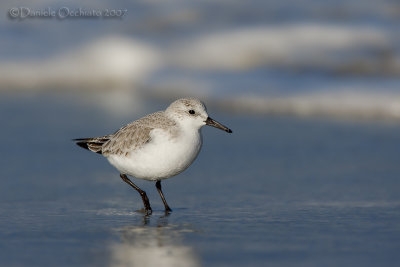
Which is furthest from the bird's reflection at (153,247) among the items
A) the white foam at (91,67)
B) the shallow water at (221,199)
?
the white foam at (91,67)

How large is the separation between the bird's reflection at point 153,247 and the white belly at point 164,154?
0.38 meters

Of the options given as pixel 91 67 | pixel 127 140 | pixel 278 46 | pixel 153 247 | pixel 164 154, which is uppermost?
pixel 278 46

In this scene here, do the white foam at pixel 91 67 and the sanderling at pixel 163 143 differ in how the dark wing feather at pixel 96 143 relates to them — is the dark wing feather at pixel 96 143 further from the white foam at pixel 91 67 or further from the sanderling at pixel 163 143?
the white foam at pixel 91 67

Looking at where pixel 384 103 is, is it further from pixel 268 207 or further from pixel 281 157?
pixel 268 207

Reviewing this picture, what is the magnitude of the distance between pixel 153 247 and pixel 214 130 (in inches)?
168

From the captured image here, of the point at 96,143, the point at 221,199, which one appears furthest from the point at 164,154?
the point at 96,143

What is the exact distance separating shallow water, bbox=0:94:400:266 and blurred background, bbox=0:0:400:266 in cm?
2

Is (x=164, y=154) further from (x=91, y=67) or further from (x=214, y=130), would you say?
(x=91, y=67)

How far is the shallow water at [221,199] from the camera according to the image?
4.11 metres

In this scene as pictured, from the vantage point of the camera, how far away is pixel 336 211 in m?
5.15

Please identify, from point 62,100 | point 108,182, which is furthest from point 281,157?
point 62,100

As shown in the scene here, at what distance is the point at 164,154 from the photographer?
5.06 metres

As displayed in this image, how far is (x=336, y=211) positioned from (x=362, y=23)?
311 inches

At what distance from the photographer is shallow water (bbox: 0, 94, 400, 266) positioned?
4113 millimetres
